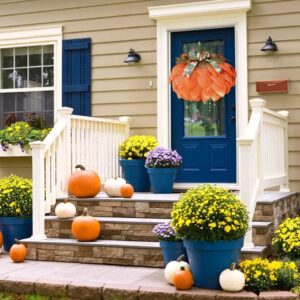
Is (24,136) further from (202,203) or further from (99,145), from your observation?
(202,203)

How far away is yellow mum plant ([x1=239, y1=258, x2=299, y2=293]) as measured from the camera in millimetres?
4285

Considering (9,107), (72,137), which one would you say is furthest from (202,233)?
(9,107)

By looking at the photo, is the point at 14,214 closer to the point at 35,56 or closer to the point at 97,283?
the point at 97,283

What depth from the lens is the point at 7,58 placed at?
26.6 feet

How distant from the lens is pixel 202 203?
439 cm

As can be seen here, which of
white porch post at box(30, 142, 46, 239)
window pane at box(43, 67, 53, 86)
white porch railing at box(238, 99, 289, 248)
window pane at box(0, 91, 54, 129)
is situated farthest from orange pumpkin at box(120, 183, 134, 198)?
window pane at box(43, 67, 53, 86)

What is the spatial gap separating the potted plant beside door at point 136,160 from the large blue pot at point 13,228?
141 centimetres

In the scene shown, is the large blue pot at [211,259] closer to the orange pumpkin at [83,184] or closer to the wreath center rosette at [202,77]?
the orange pumpkin at [83,184]

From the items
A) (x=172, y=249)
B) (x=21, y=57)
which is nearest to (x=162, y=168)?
(x=172, y=249)

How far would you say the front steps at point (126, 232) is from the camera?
204 inches

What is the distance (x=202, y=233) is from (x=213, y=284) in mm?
411

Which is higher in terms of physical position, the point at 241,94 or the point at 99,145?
the point at 241,94

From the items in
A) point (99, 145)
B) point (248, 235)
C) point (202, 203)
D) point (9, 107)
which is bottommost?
point (248, 235)

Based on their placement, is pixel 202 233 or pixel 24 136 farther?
pixel 24 136
